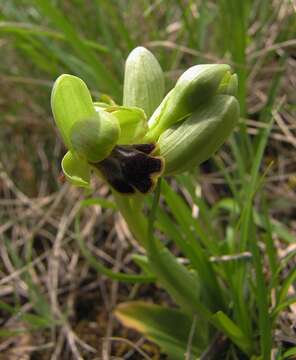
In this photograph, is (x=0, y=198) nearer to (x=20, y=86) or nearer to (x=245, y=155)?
(x=20, y=86)

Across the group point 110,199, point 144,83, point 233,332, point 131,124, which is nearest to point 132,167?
point 131,124

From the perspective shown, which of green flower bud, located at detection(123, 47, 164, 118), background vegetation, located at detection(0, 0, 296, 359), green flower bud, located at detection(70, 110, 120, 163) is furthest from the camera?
background vegetation, located at detection(0, 0, 296, 359)

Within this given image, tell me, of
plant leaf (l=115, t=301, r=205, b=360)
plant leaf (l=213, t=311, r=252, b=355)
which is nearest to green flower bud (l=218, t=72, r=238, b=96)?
plant leaf (l=213, t=311, r=252, b=355)

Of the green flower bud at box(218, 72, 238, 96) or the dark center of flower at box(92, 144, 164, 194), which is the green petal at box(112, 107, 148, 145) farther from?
the green flower bud at box(218, 72, 238, 96)

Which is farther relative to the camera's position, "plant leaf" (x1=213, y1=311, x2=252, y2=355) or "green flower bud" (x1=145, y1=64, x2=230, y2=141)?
"plant leaf" (x1=213, y1=311, x2=252, y2=355)

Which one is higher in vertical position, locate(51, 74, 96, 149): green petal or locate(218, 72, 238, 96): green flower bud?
locate(51, 74, 96, 149): green petal

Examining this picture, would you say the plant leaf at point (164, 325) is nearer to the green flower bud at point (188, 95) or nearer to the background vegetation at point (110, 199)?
the background vegetation at point (110, 199)

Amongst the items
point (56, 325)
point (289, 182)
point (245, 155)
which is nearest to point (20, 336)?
point (56, 325)
